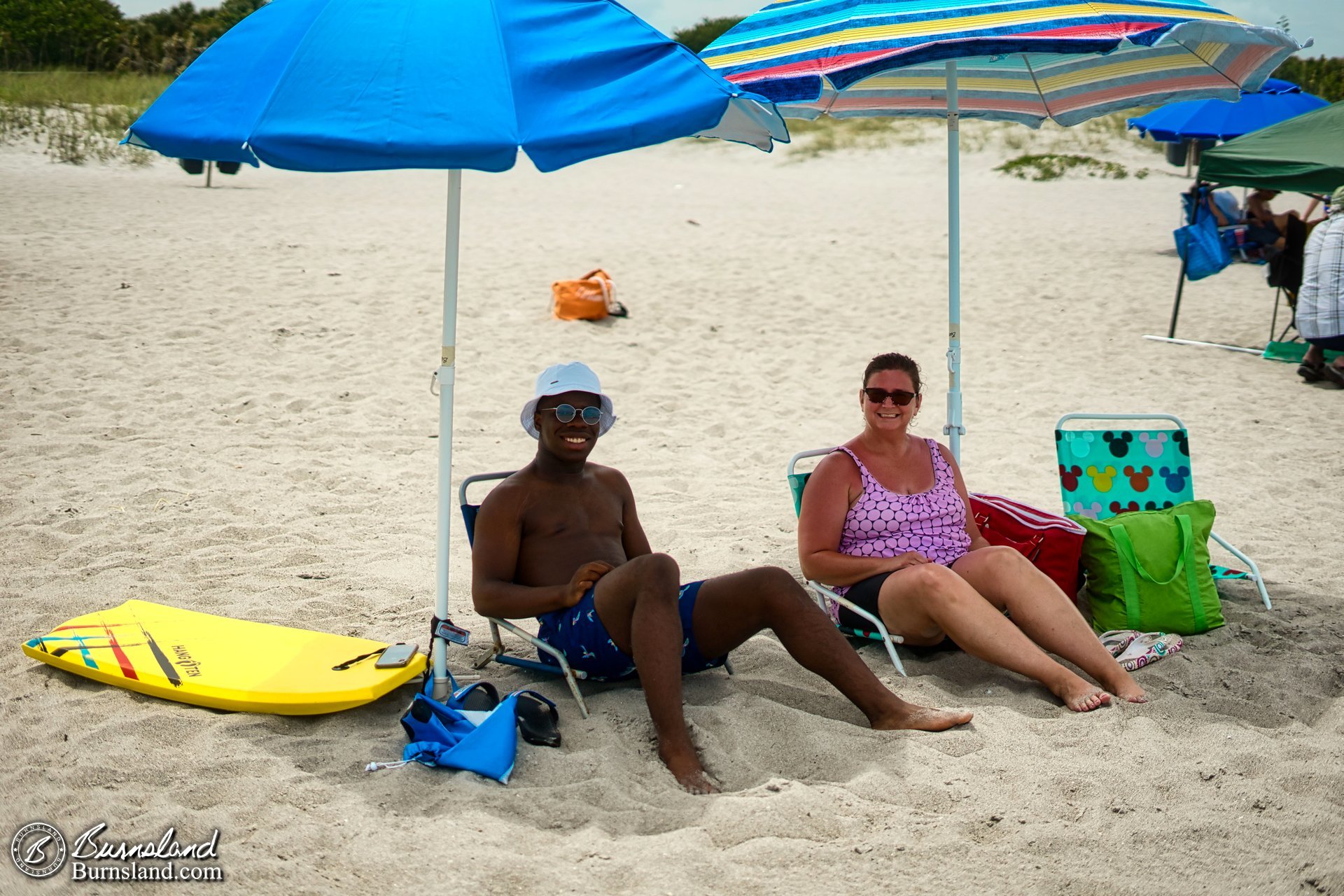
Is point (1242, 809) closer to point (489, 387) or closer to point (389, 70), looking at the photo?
point (389, 70)

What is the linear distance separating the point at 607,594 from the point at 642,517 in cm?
230

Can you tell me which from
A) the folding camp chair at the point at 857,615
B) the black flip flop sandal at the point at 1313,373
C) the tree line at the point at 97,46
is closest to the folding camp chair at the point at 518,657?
the folding camp chair at the point at 857,615

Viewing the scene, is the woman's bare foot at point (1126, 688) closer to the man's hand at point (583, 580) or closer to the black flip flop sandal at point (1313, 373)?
the man's hand at point (583, 580)

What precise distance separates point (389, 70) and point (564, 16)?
0.55 metres

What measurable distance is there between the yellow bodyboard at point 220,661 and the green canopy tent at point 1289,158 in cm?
739

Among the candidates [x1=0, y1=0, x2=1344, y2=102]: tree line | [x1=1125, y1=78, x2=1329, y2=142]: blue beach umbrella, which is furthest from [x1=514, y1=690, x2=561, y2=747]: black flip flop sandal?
[x1=0, y1=0, x2=1344, y2=102]: tree line

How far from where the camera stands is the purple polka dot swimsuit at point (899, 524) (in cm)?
390

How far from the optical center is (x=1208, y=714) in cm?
348

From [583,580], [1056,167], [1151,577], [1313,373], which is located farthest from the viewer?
[1056,167]

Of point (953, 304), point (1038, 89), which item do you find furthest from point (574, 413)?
point (1038, 89)

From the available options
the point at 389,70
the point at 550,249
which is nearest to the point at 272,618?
the point at 389,70

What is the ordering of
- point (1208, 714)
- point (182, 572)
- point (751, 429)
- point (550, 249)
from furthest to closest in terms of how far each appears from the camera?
point (550, 249) → point (751, 429) → point (182, 572) → point (1208, 714)

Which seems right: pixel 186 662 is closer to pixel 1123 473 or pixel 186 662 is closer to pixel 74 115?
pixel 1123 473

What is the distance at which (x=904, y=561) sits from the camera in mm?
3814
